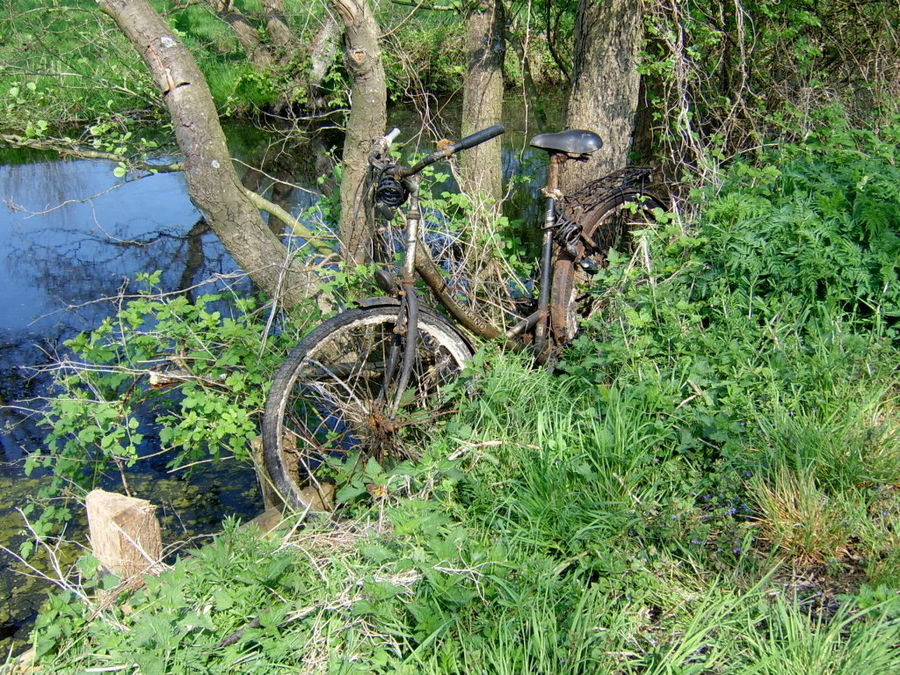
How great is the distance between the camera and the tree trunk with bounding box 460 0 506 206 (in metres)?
5.50

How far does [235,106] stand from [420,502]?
29.8 ft

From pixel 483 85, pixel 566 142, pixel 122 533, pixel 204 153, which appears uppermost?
pixel 483 85

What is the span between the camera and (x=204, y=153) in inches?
177

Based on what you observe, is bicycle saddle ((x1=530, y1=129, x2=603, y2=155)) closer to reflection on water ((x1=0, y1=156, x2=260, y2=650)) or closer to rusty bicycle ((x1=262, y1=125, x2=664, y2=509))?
rusty bicycle ((x1=262, y1=125, x2=664, y2=509))

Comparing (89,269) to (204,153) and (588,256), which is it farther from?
(588,256)

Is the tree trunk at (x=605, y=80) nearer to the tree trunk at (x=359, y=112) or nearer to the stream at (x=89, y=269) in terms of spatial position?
the stream at (x=89, y=269)

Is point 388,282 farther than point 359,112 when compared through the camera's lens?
No

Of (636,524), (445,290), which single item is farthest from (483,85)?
(636,524)

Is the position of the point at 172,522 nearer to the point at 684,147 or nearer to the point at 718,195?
the point at 718,195

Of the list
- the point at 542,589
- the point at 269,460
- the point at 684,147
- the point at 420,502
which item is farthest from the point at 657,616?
the point at 684,147

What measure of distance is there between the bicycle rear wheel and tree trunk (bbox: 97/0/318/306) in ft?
4.73

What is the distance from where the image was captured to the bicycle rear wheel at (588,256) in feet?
14.2

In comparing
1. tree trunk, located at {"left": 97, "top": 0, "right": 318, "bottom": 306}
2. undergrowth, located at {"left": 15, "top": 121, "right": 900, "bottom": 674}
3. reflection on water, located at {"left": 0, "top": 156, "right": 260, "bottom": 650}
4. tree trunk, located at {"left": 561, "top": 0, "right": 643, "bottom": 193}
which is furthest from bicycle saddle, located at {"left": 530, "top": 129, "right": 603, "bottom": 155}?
reflection on water, located at {"left": 0, "top": 156, "right": 260, "bottom": 650}

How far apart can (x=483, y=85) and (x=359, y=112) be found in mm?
1171
